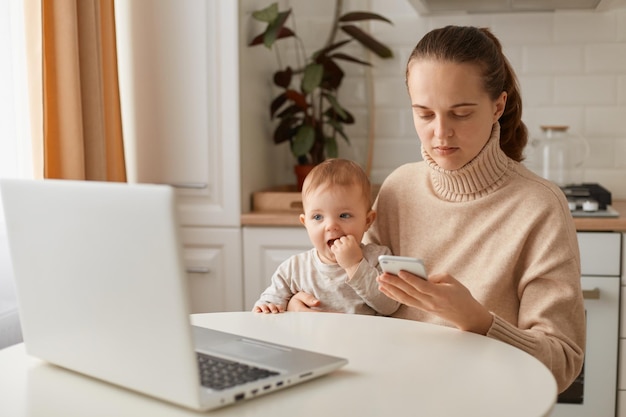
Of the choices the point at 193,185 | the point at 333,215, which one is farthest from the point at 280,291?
the point at 193,185

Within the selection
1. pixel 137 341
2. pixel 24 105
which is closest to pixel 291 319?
pixel 137 341

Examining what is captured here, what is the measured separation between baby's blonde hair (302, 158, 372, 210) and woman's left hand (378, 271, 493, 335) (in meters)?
0.49

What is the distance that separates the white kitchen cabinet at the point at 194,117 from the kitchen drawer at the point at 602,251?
1104mm

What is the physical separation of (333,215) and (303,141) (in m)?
1.26

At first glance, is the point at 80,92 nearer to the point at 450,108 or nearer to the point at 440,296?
the point at 450,108

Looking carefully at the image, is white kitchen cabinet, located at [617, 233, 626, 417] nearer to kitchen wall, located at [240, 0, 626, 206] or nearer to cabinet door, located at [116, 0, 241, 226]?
kitchen wall, located at [240, 0, 626, 206]

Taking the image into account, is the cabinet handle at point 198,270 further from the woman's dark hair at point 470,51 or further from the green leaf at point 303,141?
the woman's dark hair at point 470,51

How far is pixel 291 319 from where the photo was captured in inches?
58.3

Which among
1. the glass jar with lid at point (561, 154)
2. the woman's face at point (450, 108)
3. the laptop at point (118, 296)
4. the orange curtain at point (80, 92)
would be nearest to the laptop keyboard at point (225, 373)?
the laptop at point (118, 296)

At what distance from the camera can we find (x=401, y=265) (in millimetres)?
1230

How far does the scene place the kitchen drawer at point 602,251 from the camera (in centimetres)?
254

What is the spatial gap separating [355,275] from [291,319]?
213mm

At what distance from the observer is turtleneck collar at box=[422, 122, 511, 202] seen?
1.62 m

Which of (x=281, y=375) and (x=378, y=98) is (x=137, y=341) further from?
(x=378, y=98)
